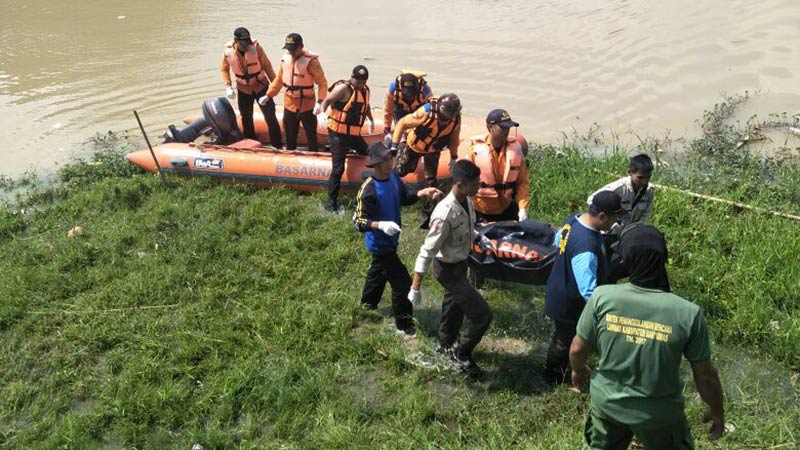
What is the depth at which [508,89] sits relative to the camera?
11445 mm

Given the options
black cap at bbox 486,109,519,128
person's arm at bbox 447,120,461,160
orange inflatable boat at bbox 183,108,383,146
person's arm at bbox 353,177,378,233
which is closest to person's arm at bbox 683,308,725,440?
person's arm at bbox 353,177,378,233

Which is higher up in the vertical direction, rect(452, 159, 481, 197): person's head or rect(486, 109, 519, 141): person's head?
rect(486, 109, 519, 141): person's head

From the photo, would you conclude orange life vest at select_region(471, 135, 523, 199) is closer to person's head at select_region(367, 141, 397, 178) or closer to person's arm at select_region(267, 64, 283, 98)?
person's head at select_region(367, 141, 397, 178)

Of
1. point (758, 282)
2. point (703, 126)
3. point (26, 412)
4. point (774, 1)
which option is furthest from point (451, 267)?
point (774, 1)

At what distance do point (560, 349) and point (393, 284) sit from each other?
147 cm

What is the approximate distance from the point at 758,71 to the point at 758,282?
706cm

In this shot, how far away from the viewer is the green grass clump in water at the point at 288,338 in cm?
457

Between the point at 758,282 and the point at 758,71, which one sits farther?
the point at 758,71

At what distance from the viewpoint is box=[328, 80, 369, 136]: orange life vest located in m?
7.38

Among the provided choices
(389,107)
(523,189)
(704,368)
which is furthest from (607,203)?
(389,107)

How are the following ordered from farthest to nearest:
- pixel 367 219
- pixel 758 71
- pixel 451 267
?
pixel 758 71 < pixel 367 219 < pixel 451 267

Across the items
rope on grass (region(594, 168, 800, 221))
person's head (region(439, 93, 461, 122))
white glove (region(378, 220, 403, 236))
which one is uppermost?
person's head (region(439, 93, 461, 122))

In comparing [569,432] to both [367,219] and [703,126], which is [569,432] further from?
[703,126]

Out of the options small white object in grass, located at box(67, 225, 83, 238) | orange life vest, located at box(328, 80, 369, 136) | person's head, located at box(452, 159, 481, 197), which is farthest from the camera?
orange life vest, located at box(328, 80, 369, 136)
